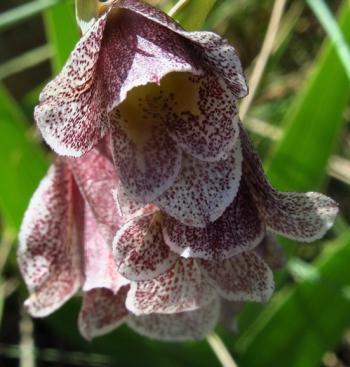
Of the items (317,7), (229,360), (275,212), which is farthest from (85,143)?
(229,360)

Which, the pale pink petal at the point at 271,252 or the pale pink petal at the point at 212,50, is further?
the pale pink petal at the point at 271,252

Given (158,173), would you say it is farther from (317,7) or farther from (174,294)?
(317,7)

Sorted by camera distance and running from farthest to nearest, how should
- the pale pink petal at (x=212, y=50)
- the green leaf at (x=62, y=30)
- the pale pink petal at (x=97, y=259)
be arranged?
1. the green leaf at (x=62, y=30)
2. the pale pink petal at (x=97, y=259)
3. the pale pink petal at (x=212, y=50)

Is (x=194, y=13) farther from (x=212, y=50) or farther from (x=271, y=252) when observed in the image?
(x=271, y=252)

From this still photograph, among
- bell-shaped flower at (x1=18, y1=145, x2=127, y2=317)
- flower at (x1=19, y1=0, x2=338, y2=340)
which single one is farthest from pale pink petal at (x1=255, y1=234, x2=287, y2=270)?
bell-shaped flower at (x1=18, y1=145, x2=127, y2=317)

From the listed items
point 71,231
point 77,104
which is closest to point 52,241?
point 71,231

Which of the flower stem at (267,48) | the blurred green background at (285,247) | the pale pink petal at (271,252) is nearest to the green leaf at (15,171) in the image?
the blurred green background at (285,247)

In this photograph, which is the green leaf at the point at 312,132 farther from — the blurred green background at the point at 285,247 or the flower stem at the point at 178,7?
the flower stem at the point at 178,7
